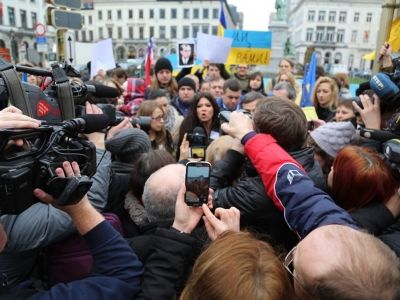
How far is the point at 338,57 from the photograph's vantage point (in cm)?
7056

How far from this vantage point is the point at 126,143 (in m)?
2.41

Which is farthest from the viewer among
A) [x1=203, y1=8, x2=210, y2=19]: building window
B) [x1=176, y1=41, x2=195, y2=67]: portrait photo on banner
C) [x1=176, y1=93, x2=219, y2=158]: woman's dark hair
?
[x1=203, y1=8, x2=210, y2=19]: building window

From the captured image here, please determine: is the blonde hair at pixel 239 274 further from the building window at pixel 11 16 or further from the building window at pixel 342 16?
the building window at pixel 342 16

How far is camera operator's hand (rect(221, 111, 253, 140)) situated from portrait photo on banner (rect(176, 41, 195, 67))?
17.6 feet

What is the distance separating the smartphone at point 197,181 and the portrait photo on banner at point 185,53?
19.2 feet

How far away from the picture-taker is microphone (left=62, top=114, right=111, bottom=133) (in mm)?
1277

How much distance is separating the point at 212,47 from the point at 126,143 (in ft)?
14.9

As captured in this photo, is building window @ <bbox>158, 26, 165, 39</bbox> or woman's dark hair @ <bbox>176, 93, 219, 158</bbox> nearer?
woman's dark hair @ <bbox>176, 93, 219, 158</bbox>

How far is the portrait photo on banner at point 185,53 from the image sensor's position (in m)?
6.99

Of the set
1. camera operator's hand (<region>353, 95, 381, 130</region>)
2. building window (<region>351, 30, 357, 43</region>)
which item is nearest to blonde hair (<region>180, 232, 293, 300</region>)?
camera operator's hand (<region>353, 95, 381, 130</region>)

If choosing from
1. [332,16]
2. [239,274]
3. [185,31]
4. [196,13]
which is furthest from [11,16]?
[332,16]

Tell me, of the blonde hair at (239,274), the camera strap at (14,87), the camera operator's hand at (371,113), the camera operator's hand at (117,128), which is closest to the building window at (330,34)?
the camera operator's hand at (371,113)

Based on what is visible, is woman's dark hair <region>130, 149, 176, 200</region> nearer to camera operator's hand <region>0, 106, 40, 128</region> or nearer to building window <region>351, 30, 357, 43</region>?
camera operator's hand <region>0, 106, 40, 128</region>

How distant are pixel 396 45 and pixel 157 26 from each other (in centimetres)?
7688
